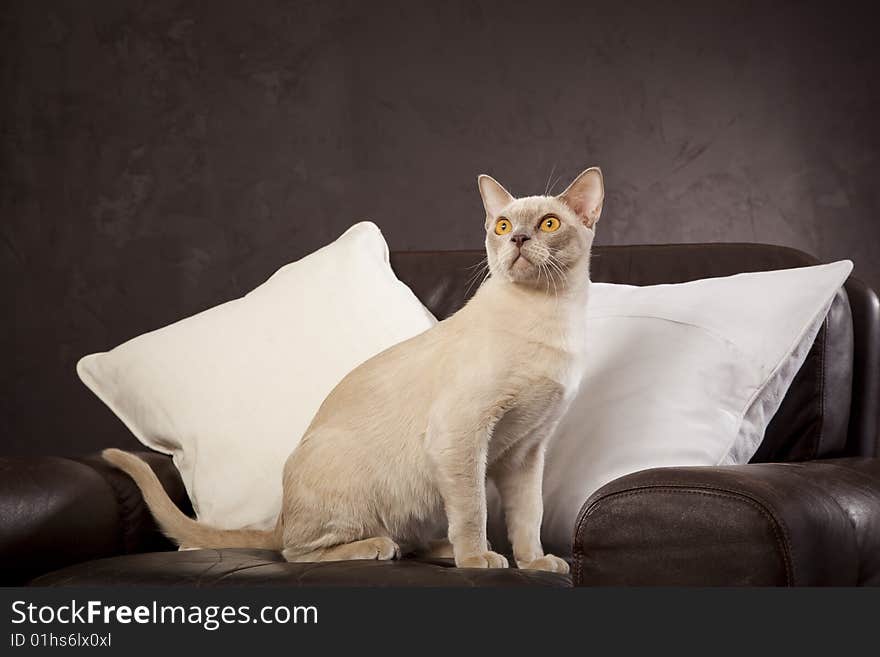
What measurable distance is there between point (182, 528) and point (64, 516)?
0.20 meters

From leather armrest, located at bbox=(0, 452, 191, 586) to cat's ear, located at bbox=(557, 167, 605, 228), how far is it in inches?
36.7

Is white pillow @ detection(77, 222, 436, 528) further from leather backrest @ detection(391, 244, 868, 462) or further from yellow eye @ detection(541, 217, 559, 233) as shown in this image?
yellow eye @ detection(541, 217, 559, 233)

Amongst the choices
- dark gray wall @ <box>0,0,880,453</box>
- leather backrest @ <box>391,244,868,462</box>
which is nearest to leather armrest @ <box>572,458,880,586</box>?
leather backrest @ <box>391,244,868,462</box>

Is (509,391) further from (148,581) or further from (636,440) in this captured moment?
(148,581)

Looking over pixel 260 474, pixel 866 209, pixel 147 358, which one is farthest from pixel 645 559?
pixel 866 209

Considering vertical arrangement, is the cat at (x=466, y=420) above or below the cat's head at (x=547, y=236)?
below

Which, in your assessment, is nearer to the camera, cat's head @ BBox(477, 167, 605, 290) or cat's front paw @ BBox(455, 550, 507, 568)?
cat's front paw @ BBox(455, 550, 507, 568)

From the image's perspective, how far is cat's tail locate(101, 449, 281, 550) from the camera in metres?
1.69

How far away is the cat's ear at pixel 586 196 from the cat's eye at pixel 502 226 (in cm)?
10

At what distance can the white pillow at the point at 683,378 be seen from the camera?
1.61 m

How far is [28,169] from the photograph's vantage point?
10.6ft

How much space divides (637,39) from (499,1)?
1.50 feet

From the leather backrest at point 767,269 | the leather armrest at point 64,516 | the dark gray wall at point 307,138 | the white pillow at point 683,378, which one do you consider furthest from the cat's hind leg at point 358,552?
the dark gray wall at point 307,138

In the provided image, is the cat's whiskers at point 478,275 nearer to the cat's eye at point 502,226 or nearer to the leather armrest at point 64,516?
the cat's eye at point 502,226
